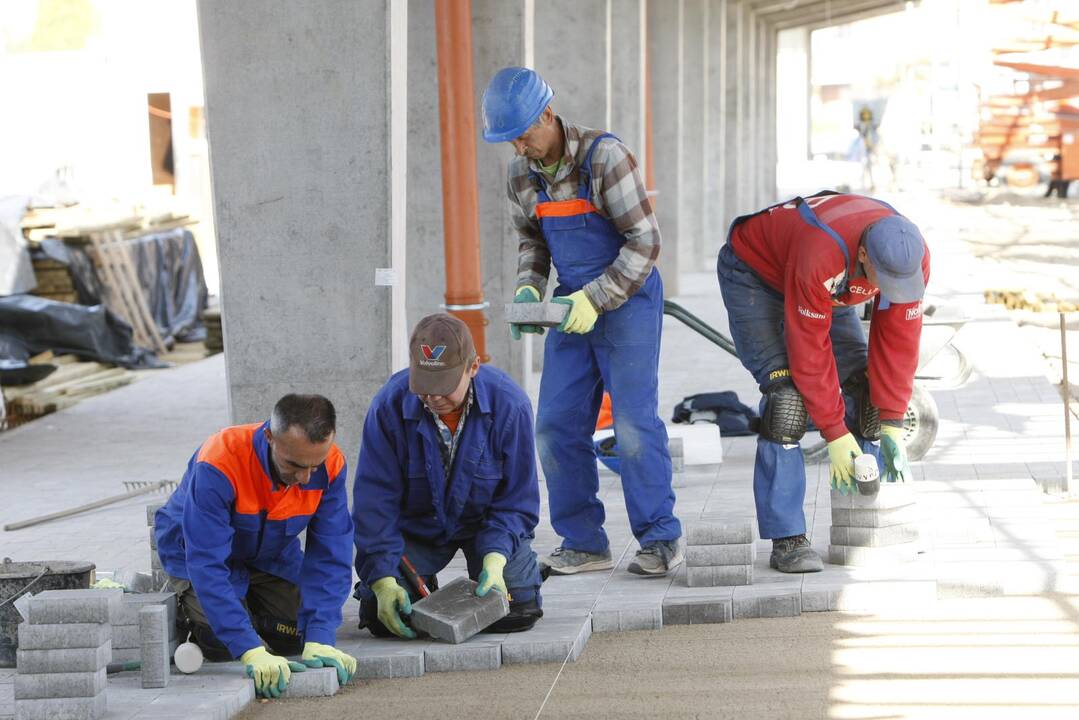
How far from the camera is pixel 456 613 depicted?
5.29m

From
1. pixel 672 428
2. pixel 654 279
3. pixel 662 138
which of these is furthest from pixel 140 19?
pixel 654 279

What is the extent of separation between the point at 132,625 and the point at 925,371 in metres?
5.41

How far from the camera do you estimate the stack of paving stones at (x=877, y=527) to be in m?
5.95

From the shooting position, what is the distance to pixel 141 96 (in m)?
24.9

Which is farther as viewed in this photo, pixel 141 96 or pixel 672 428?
pixel 141 96

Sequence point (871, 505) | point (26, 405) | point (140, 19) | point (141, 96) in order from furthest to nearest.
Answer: point (140, 19)
point (141, 96)
point (26, 405)
point (871, 505)

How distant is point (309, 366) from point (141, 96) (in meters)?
18.8

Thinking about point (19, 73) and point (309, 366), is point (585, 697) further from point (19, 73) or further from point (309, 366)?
point (19, 73)

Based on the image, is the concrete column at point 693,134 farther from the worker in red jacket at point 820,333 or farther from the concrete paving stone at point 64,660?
the concrete paving stone at point 64,660

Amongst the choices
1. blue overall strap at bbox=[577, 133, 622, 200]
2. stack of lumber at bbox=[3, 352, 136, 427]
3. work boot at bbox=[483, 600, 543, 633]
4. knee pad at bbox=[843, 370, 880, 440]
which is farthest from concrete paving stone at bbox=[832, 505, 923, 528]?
stack of lumber at bbox=[3, 352, 136, 427]

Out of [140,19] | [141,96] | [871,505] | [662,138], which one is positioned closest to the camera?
[871,505]

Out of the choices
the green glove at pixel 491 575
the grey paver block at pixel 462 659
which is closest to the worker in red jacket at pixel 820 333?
the green glove at pixel 491 575

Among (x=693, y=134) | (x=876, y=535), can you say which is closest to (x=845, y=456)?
(x=876, y=535)

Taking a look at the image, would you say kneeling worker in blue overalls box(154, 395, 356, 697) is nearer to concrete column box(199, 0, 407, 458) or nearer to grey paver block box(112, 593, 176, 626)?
grey paver block box(112, 593, 176, 626)
